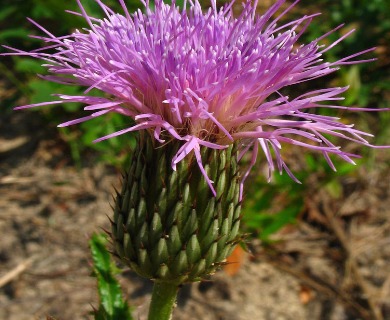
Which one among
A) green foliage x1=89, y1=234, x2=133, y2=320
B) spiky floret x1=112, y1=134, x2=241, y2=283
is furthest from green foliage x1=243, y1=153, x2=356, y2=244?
spiky floret x1=112, y1=134, x2=241, y2=283

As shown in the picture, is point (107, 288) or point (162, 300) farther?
point (107, 288)

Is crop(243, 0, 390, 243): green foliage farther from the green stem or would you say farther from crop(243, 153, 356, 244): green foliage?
the green stem

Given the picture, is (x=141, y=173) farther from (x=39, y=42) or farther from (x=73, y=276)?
(x=39, y=42)

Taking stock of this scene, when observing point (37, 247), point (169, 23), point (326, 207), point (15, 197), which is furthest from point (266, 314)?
point (169, 23)

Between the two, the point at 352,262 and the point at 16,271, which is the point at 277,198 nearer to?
the point at 352,262

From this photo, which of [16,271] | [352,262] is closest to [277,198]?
[352,262]
